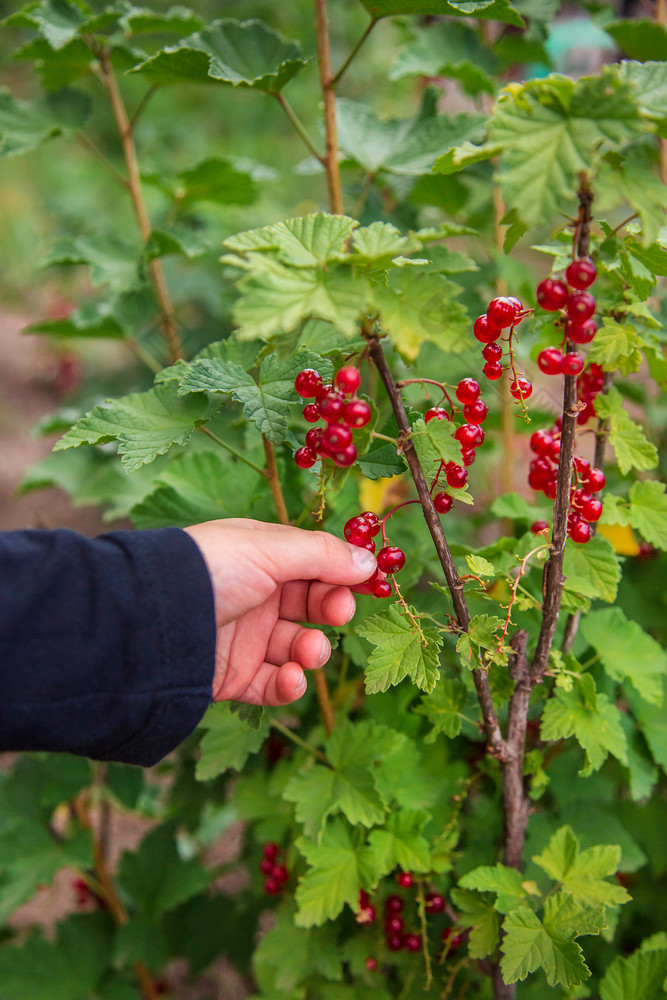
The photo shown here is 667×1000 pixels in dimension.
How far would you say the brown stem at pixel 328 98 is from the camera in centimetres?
92

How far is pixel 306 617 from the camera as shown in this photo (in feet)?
2.53

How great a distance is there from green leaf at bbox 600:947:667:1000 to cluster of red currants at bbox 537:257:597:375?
674 mm

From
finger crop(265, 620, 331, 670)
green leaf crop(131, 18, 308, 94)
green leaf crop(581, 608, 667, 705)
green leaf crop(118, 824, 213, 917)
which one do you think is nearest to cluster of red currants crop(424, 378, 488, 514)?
finger crop(265, 620, 331, 670)

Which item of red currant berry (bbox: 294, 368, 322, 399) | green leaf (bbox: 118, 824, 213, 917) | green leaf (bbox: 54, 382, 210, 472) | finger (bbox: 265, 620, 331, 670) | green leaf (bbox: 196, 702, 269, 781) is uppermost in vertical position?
red currant berry (bbox: 294, 368, 322, 399)

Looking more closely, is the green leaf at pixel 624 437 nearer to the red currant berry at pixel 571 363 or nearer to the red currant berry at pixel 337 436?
the red currant berry at pixel 571 363

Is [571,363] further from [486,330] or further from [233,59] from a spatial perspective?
[233,59]

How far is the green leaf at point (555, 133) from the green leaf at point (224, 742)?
61 centimetres

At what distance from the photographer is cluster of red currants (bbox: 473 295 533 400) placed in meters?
0.59

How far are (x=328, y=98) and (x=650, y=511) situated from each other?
2.19ft

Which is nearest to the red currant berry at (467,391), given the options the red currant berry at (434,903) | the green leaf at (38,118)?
the red currant berry at (434,903)

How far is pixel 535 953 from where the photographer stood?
678 millimetres

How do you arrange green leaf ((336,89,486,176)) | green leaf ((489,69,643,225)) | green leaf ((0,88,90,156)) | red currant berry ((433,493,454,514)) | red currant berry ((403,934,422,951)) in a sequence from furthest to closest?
green leaf ((0,88,90,156))
green leaf ((336,89,486,176))
red currant berry ((403,934,422,951))
red currant berry ((433,493,454,514))
green leaf ((489,69,643,225))

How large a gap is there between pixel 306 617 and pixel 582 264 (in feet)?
1.47

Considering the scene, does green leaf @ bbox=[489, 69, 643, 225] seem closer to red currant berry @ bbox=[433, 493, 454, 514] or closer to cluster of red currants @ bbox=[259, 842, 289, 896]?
red currant berry @ bbox=[433, 493, 454, 514]
